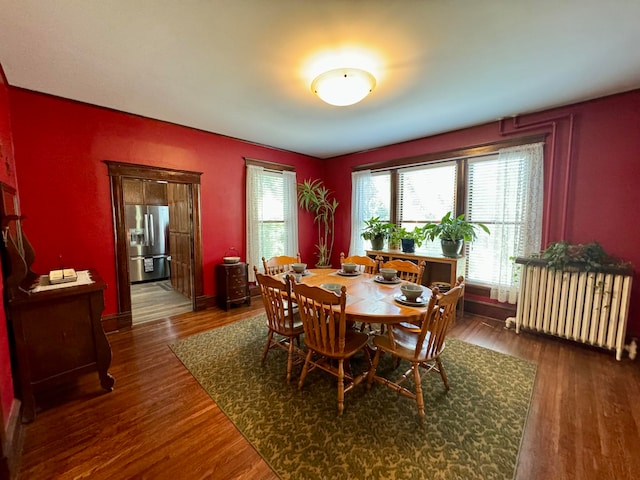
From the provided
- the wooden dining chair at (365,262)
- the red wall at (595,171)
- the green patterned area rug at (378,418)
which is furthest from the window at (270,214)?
the red wall at (595,171)

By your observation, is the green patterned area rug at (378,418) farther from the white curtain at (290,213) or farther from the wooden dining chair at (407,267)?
the white curtain at (290,213)

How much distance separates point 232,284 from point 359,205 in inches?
104

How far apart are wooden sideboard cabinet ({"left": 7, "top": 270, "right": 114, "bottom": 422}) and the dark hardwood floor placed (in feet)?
0.70

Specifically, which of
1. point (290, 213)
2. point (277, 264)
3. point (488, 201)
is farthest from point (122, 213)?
point (488, 201)

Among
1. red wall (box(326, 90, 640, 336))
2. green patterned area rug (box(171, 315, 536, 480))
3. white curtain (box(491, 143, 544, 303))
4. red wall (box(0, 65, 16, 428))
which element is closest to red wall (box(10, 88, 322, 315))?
red wall (box(0, 65, 16, 428))

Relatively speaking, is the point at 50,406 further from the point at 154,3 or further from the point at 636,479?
the point at 636,479

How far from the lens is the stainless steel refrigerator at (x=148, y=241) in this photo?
5.27 m

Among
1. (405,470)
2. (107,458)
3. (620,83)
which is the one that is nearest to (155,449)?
(107,458)

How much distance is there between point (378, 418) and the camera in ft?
5.86

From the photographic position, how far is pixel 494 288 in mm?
3461

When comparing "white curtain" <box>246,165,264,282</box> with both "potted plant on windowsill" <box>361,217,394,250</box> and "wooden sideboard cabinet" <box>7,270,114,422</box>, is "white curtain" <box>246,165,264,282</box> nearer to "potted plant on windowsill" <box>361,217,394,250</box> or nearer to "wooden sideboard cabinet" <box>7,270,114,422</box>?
"potted plant on windowsill" <box>361,217,394,250</box>

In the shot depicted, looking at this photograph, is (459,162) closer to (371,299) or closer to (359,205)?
(359,205)

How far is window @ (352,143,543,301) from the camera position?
Answer: 10.2 feet

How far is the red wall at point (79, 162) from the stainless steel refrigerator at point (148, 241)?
2.40 meters
